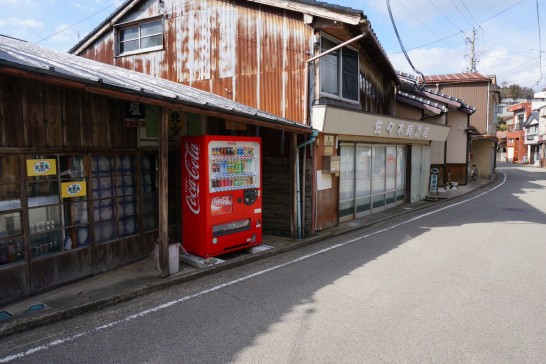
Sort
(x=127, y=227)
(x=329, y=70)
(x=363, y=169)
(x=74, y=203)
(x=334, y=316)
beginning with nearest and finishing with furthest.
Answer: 1. (x=334, y=316)
2. (x=74, y=203)
3. (x=127, y=227)
4. (x=329, y=70)
5. (x=363, y=169)

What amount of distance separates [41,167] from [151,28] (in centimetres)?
935

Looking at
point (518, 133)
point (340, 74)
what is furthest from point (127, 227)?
point (518, 133)

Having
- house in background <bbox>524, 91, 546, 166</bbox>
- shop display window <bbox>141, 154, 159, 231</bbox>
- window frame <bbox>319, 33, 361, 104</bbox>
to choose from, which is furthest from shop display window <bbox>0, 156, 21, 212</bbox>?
house in background <bbox>524, 91, 546, 166</bbox>

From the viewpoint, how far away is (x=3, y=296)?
5496mm

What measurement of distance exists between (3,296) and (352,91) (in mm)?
10559

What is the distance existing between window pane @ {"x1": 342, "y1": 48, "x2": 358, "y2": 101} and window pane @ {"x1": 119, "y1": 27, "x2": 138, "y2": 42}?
7.72 metres

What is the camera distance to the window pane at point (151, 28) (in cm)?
1359

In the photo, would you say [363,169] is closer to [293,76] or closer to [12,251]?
[293,76]

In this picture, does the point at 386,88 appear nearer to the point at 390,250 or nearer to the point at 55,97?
the point at 390,250

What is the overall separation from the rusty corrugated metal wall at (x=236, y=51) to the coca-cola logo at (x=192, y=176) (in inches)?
147

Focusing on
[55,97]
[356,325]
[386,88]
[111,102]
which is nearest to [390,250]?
[356,325]

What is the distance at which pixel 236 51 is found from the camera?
11477mm

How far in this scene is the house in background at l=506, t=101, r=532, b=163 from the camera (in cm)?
5884

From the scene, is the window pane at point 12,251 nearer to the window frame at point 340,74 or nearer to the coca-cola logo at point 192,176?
the coca-cola logo at point 192,176
